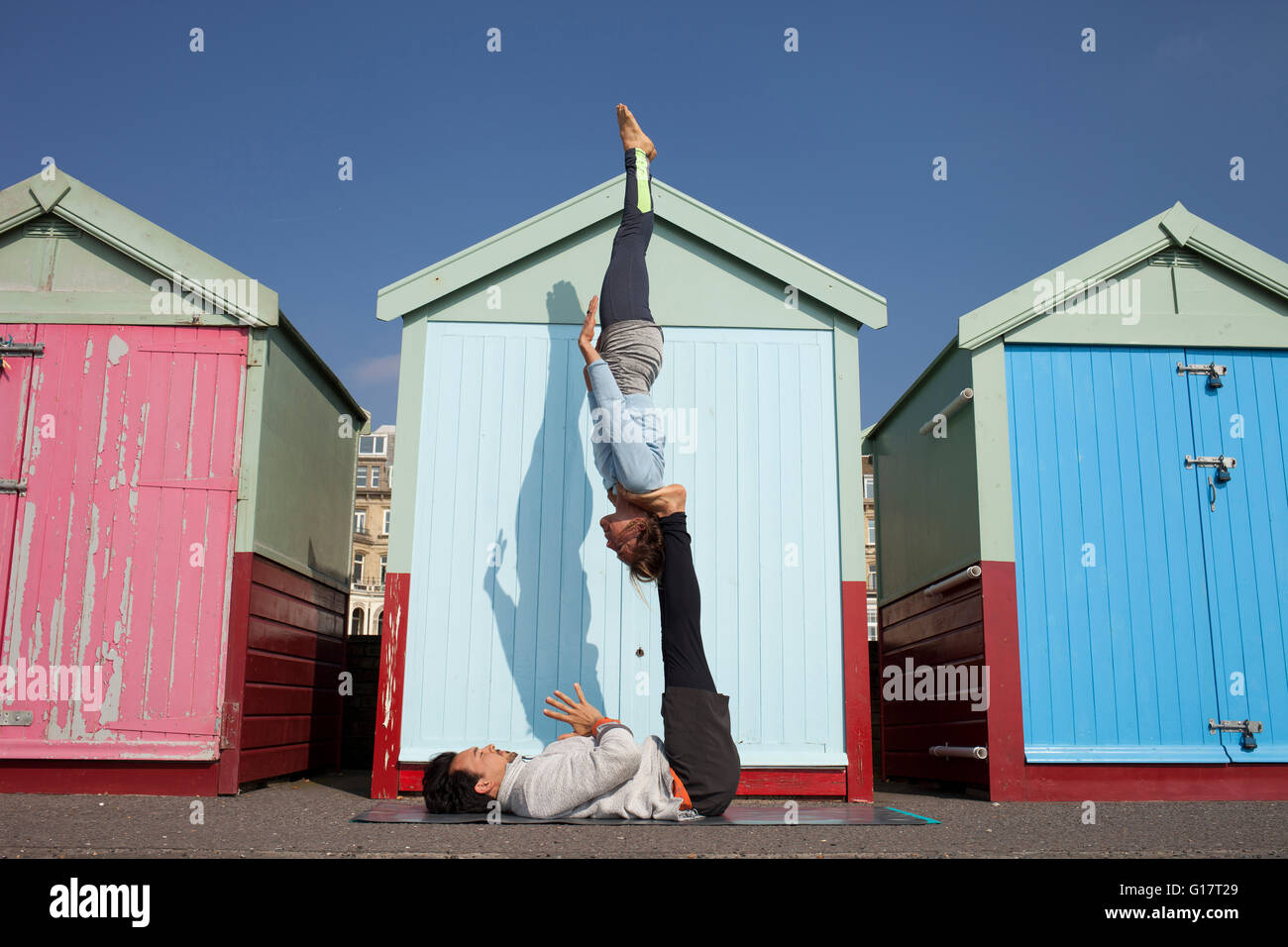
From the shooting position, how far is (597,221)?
736 centimetres

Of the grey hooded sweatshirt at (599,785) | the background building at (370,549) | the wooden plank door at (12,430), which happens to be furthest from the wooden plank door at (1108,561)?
the background building at (370,549)

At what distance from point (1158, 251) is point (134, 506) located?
740 centimetres

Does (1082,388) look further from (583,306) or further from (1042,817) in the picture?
(583,306)

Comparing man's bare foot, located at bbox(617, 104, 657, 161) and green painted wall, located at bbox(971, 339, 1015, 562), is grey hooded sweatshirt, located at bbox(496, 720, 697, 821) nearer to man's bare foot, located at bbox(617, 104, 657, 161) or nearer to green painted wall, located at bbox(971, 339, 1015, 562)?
green painted wall, located at bbox(971, 339, 1015, 562)

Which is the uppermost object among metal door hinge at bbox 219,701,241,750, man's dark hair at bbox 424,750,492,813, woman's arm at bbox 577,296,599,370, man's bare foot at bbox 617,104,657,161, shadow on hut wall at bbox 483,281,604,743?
man's bare foot at bbox 617,104,657,161

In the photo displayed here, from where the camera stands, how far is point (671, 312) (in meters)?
7.26

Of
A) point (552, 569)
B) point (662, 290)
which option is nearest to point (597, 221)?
point (662, 290)

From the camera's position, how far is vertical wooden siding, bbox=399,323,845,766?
666cm

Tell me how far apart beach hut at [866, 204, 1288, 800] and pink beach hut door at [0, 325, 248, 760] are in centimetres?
512

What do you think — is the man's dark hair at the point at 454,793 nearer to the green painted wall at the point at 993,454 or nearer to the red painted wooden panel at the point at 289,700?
the red painted wooden panel at the point at 289,700

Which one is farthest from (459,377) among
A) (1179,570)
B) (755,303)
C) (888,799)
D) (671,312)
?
(1179,570)

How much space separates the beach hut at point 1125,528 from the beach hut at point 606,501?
0.93 m

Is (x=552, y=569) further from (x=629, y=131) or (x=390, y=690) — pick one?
(x=629, y=131)

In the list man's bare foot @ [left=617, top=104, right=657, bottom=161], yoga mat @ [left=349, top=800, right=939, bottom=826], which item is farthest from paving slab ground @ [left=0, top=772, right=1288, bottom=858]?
man's bare foot @ [left=617, top=104, right=657, bottom=161]
